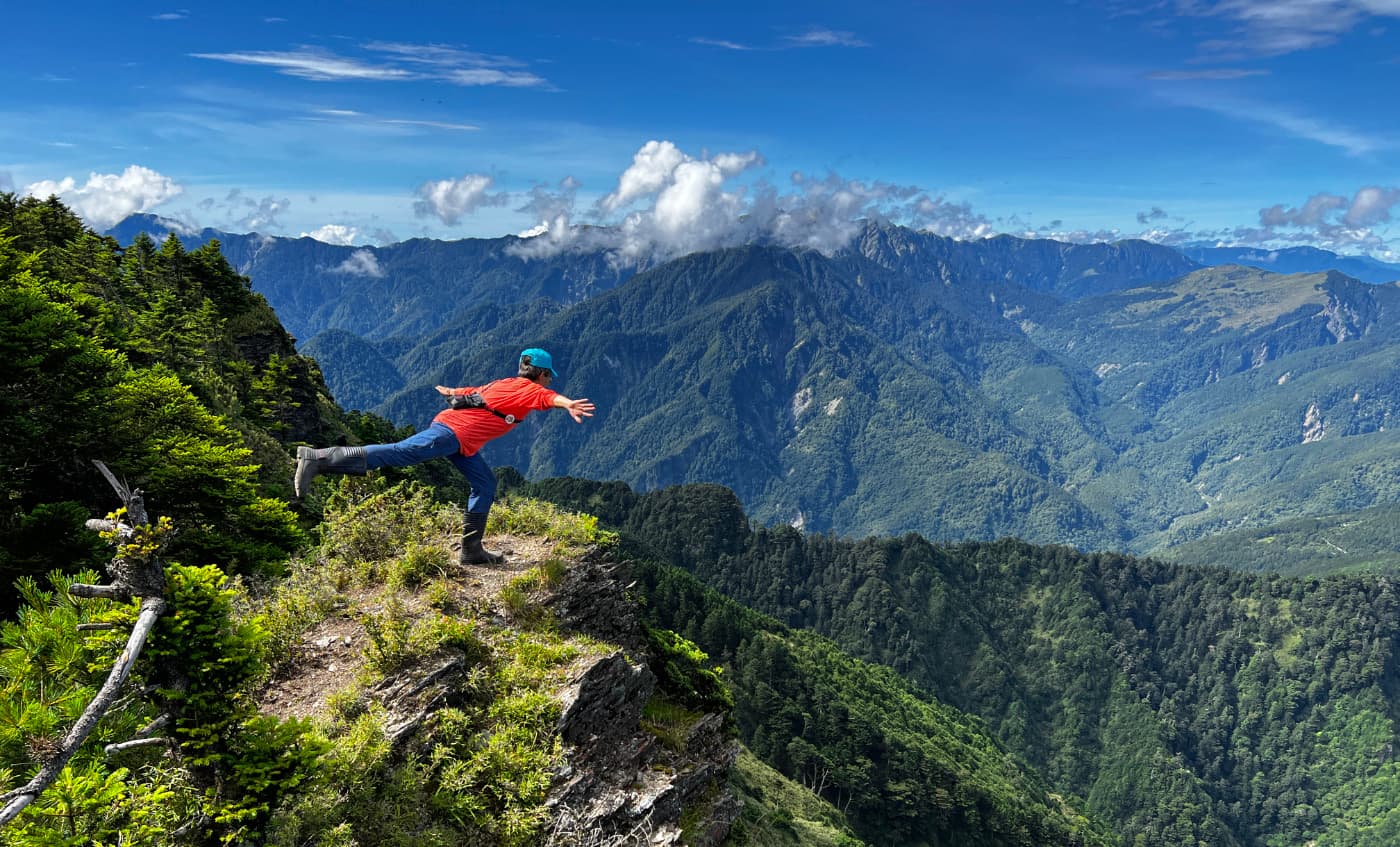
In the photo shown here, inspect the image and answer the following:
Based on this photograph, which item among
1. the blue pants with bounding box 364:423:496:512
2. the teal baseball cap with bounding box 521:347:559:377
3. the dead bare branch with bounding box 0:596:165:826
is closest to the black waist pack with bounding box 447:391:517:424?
the blue pants with bounding box 364:423:496:512

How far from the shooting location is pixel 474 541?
48.3ft

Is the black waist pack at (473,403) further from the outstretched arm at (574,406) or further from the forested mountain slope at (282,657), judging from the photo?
the forested mountain slope at (282,657)

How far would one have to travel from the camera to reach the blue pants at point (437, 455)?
13.0 m

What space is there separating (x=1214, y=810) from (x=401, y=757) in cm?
26091

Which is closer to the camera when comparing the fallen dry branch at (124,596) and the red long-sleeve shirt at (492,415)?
the fallen dry branch at (124,596)

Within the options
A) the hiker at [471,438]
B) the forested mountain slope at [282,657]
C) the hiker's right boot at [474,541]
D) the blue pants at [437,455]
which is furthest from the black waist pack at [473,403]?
the forested mountain slope at [282,657]

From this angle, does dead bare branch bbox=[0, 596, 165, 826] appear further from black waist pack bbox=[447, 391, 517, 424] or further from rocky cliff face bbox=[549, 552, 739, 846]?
black waist pack bbox=[447, 391, 517, 424]

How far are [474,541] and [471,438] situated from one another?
2537 mm

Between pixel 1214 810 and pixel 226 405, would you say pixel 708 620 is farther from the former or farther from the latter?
pixel 1214 810

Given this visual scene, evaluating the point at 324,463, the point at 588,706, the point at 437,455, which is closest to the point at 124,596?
the point at 324,463

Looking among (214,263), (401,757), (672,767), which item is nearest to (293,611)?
(401,757)

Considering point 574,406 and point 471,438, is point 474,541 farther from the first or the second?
point 574,406

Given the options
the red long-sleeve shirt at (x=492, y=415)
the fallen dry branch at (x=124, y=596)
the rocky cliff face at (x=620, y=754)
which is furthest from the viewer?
the red long-sleeve shirt at (x=492, y=415)

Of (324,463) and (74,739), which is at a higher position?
(324,463)
